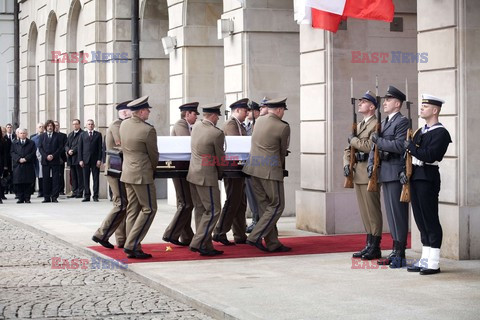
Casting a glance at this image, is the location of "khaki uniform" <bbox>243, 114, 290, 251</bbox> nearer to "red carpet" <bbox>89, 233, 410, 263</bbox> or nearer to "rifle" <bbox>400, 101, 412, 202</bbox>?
"red carpet" <bbox>89, 233, 410, 263</bbox>

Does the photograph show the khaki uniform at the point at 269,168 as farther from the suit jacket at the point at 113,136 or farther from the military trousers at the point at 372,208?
the suit jacket at the point at 113,136

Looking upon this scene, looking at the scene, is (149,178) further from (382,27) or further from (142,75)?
(142,75)

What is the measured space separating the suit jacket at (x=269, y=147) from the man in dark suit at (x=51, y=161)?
38.4ft

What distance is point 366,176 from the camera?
1283 cm

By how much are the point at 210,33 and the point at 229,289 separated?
11.9 meters

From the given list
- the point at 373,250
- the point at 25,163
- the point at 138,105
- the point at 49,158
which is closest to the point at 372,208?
the point at 373,250

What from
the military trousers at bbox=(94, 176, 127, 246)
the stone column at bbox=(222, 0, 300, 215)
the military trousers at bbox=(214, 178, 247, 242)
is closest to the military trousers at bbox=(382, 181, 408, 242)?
the military trousers at bbox=(214, 178, 247, 242)

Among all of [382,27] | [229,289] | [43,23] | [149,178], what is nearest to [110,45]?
[43,23]

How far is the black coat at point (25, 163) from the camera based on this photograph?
24.8m

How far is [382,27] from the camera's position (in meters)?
16.7

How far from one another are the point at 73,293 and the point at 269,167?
3699 mm

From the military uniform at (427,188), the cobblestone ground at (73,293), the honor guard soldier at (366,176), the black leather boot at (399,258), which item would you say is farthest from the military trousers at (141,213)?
the military uniform at (427,188)

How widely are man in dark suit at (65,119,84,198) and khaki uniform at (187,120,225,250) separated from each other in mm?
11997

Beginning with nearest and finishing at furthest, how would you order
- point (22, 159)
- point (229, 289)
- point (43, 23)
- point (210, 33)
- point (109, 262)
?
point (229, 289)
point (109, 262)
point (210, 33)
point (22, 159)
point (43, 23)
